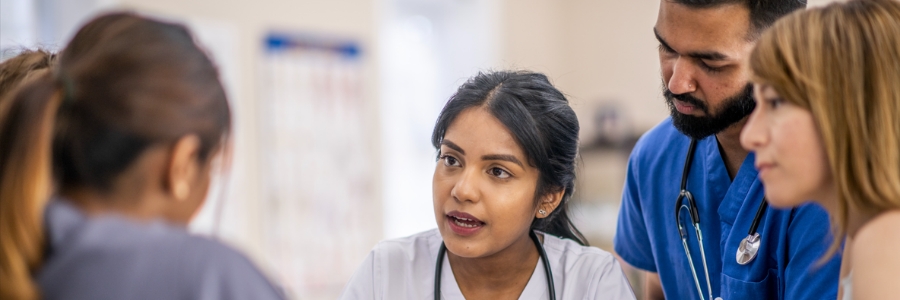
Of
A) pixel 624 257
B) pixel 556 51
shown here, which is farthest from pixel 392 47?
pixel 624 257

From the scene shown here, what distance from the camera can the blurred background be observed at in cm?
284

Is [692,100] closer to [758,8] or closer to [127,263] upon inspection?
[758,8]

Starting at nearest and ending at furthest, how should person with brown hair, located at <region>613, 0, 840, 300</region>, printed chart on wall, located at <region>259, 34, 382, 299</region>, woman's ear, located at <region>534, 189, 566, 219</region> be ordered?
1. person with brown hair, located at <region>613, 0, 840, 300</region>
2. woman's ear, located at <region>534, 189, 566, 219</region>
3. printed chart on wall, located at <region>259, 34, 382, 299</region>

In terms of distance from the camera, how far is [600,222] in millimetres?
4184

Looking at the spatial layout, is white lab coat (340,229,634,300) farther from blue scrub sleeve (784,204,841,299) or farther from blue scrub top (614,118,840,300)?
blue scrub sleeve (784,204,841,299)

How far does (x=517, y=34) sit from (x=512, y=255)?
3.09 m

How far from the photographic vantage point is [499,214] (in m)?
1.45

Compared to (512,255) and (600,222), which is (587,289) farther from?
(600,222)

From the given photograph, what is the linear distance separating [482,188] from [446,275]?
0.74 ft

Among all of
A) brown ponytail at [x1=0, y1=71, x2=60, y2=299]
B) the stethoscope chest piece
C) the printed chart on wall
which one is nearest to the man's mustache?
the stethoscope chest piece

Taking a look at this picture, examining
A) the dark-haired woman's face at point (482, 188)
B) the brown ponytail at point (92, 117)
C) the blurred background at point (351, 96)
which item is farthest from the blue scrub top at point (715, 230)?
the brown ponytail at point (92, 117)

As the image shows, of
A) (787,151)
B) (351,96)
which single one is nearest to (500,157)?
(787,151)

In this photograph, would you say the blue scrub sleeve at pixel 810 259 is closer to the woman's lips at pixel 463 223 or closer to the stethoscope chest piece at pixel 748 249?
the stethoscope chest piece at pixel 748 249

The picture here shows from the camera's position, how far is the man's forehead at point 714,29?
1.35 meters
